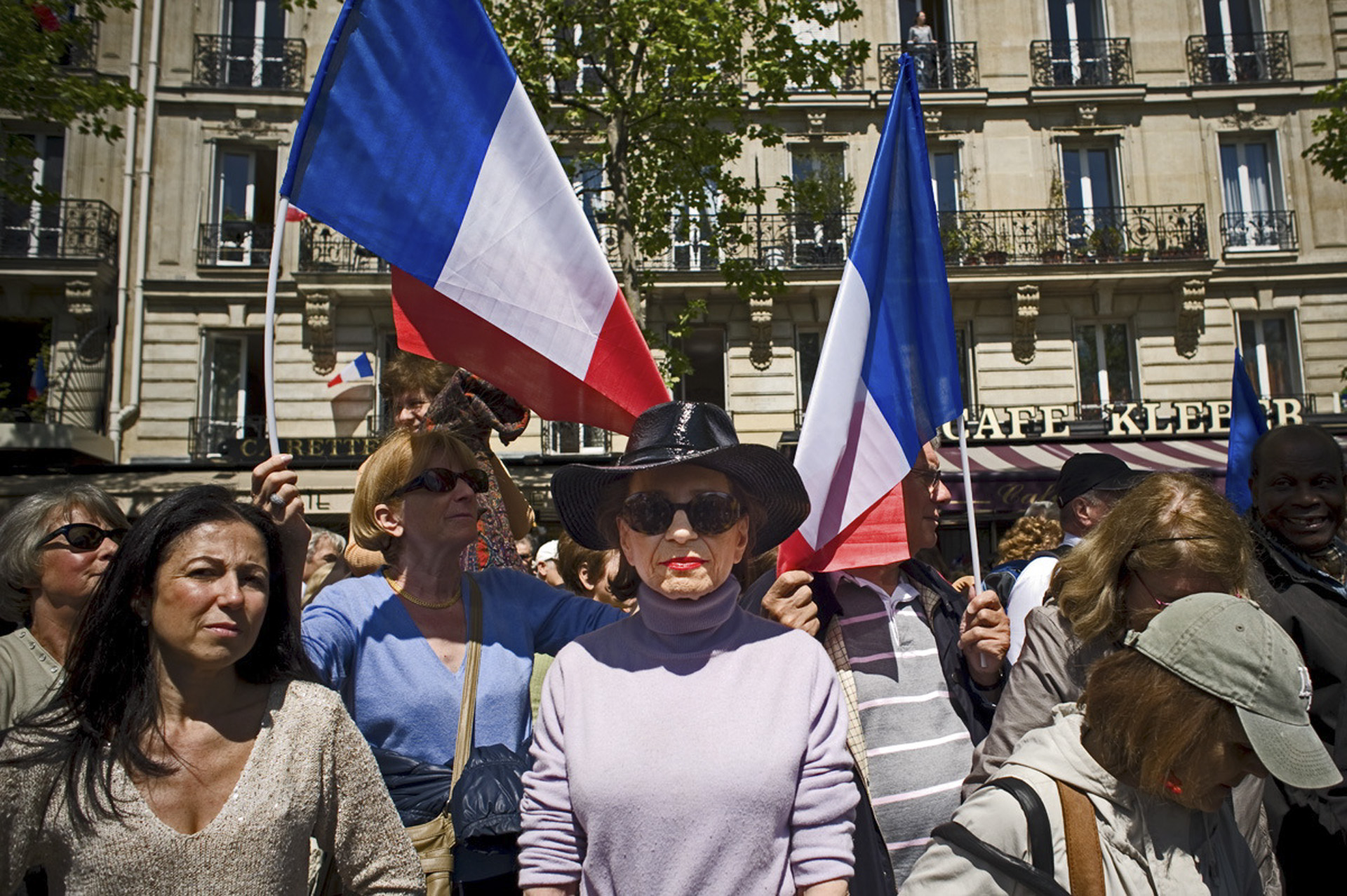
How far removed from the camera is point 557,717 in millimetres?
2027

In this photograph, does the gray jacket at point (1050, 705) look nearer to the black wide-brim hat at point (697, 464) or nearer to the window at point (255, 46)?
the black wide-brim hat at point (697, 464)

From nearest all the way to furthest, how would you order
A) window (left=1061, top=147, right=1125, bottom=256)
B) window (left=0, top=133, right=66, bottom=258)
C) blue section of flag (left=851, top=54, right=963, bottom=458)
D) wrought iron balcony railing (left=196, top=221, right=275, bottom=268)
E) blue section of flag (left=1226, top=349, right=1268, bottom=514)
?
blue section of flag (left=851, top=54, right=963, bottom=458) < blue section of flag (left=1226, top=349, right=1268, bottom=514) < window (left=0, top=133, right=66, bottom=258) < wrought iron balcony railing (left=196, top=221, right=275, bottom=268) < window (left=1061, top=147, right=1125, bottom=256)

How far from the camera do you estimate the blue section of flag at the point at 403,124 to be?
2.67 metres

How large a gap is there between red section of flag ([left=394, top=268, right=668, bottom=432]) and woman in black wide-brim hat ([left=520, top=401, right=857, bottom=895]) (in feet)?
2.22

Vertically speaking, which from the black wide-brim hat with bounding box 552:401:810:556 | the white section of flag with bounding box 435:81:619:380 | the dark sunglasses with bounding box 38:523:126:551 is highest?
the white section of flag with bounding box 435:81:619:380

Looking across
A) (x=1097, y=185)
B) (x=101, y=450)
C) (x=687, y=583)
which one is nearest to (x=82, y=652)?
(x=687, y=583)

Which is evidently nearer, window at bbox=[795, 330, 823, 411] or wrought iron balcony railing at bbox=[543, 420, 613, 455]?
wrought iron balcony railing at bbox=[543, 420, 613, 455]

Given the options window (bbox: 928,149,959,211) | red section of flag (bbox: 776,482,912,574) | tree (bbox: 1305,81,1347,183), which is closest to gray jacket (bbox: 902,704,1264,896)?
red section of flag (bbox: 776,482,912,574)

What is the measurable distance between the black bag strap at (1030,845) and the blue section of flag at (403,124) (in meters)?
2.01

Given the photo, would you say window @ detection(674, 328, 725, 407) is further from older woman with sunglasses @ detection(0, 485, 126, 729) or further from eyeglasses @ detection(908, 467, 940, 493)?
older woman with sunglasses @ detection(0, 485, 126, 729)

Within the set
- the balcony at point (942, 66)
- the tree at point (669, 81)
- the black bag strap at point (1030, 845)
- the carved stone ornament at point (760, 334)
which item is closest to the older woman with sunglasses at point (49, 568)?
the black bag strap at point (1030, 845)

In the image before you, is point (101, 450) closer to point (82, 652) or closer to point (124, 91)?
point (124, 91)

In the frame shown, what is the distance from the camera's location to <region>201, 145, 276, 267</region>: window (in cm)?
1662

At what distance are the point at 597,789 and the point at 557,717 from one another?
21cm
